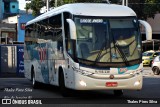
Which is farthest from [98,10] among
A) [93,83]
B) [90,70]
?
[93,83]

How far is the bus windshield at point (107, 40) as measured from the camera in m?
15.5

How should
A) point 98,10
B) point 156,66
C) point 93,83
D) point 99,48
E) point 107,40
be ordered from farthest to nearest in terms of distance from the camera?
point 156,66 < point 98,10 < point 107,40 < point 99,48 < point 93,83

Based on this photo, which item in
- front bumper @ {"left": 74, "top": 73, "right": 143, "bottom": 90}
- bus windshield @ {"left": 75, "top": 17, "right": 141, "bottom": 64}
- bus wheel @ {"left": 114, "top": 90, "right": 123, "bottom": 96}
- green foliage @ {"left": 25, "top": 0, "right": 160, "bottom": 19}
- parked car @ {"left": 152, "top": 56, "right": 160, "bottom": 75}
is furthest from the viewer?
green foliage @ {"left": 25, "top": 0, "right": 160, "bottom": 19}

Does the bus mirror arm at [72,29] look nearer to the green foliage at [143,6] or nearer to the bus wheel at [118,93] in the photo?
the bus wheel at [118,93]

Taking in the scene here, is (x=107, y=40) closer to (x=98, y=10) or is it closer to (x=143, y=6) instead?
(x=98, y=10)

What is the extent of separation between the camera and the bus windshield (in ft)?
51.0

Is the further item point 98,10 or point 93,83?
point 98,10

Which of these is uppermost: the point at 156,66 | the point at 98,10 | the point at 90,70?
the point at 98,10

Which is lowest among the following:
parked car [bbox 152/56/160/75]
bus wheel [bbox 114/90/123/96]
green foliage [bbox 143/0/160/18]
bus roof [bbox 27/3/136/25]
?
parked car [bbox 152/56/160/75]

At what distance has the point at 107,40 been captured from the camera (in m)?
15.7

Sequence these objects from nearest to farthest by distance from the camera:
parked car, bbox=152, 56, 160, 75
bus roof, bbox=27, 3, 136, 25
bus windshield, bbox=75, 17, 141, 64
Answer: bus windshield, bbox=75, 17, 141, 64 → bus roof, bbox=27, 3, 136, 25 → parked car, bbox=152, 56, 160, 75

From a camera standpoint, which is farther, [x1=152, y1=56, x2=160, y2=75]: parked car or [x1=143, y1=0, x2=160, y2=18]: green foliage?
[x1=143, y1=0, x2=160, y2=18]: green foliage

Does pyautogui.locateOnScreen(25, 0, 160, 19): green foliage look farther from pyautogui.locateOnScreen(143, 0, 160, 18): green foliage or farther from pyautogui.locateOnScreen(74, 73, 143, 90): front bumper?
pyautogui.locateOnScreen(74, 73, 143, 90): front bumper

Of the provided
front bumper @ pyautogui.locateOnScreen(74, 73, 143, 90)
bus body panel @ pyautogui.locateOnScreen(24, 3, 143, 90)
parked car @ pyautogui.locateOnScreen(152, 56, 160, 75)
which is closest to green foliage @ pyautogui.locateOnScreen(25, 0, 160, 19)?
parked car @ pyautogui.locateOnScreen(152, 56, 160, 75)
